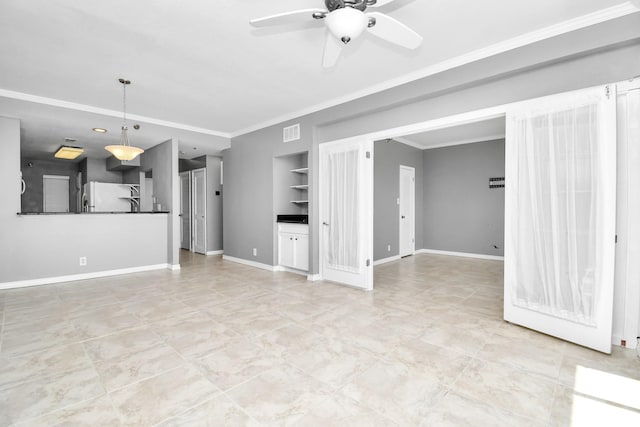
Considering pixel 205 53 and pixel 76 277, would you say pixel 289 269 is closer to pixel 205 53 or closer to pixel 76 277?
pixel 76 277

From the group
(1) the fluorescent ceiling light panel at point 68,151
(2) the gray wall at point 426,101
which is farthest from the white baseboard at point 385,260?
(1) the fluorescent ceiling light panel at point 68,151

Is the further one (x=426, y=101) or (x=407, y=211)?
(x=407, y=211)

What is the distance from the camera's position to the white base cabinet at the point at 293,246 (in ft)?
16.3

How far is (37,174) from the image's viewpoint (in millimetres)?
8195

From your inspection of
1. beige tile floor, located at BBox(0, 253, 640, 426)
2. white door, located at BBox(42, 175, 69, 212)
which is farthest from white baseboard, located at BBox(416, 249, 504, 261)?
white door, located at BBox(42, 175, 69, 212)

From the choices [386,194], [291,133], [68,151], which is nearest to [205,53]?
[291,133]

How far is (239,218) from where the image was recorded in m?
6.18

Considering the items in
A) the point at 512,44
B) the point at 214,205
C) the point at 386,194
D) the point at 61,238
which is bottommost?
the point at 61,238

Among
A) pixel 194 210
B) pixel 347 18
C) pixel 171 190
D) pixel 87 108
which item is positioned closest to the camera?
pixel 347 18

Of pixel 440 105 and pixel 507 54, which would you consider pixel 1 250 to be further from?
pixel 507 54

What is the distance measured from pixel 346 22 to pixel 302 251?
12.1 ft

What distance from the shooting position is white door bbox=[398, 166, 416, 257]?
22.2 feet

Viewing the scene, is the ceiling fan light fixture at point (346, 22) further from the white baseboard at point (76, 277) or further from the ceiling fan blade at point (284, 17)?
the white baseboard at point (76, 277)

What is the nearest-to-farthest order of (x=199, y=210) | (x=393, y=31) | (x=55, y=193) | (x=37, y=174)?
(x=393, y=31) → (x=199, y=210) → (x=37, y=174) → (x=55, y=193)
